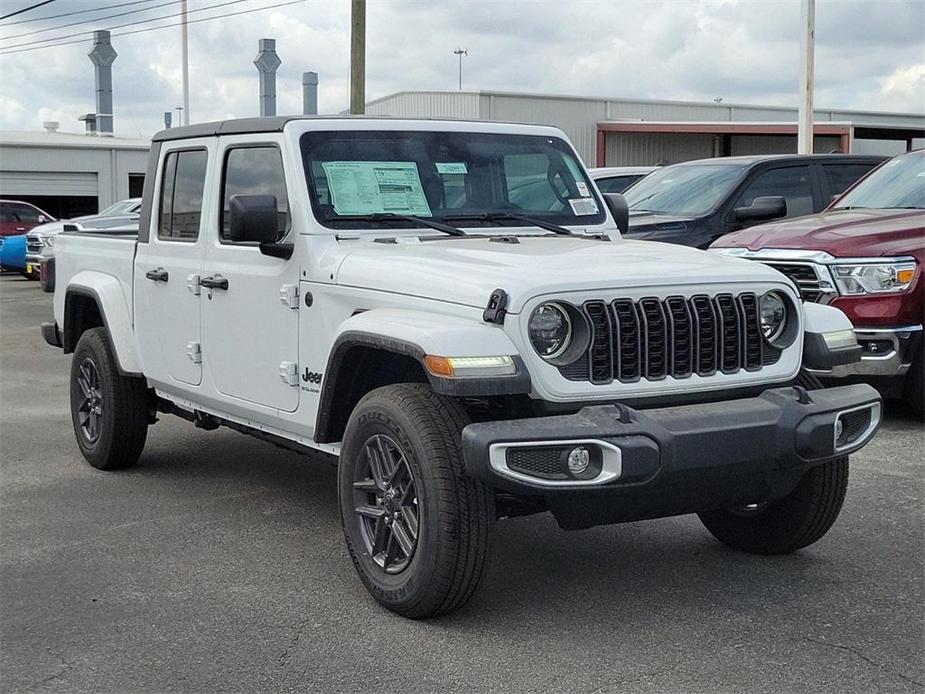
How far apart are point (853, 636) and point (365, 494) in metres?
1.90

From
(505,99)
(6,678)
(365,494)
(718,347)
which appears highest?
(505,99)

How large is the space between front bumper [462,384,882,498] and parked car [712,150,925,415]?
3281 mm

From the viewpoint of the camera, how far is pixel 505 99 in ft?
108

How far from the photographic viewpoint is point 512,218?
5.71 metres

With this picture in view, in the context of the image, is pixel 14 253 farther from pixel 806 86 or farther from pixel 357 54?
pixel 806 86

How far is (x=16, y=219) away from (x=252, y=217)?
971 inches

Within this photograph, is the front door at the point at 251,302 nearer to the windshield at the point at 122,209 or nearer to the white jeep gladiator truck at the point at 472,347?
the white jeep gladiator truck at the point at 472,347

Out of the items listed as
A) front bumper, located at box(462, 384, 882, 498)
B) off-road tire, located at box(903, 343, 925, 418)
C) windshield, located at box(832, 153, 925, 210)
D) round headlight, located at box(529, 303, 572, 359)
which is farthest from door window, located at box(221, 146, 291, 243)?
windshield, located at box(832, 153, 925, 210)

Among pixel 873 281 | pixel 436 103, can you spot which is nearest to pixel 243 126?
pixel 873 281

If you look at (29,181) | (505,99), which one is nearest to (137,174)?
(29,181)

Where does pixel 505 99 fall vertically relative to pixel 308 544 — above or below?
above

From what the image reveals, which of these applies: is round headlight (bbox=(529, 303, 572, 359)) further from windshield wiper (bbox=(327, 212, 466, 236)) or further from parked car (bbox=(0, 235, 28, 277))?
parked car (bbox=(0, 235, 28, 277))

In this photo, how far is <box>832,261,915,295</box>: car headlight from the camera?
7664 millimetres

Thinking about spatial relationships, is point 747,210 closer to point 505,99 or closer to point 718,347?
point 718,347
